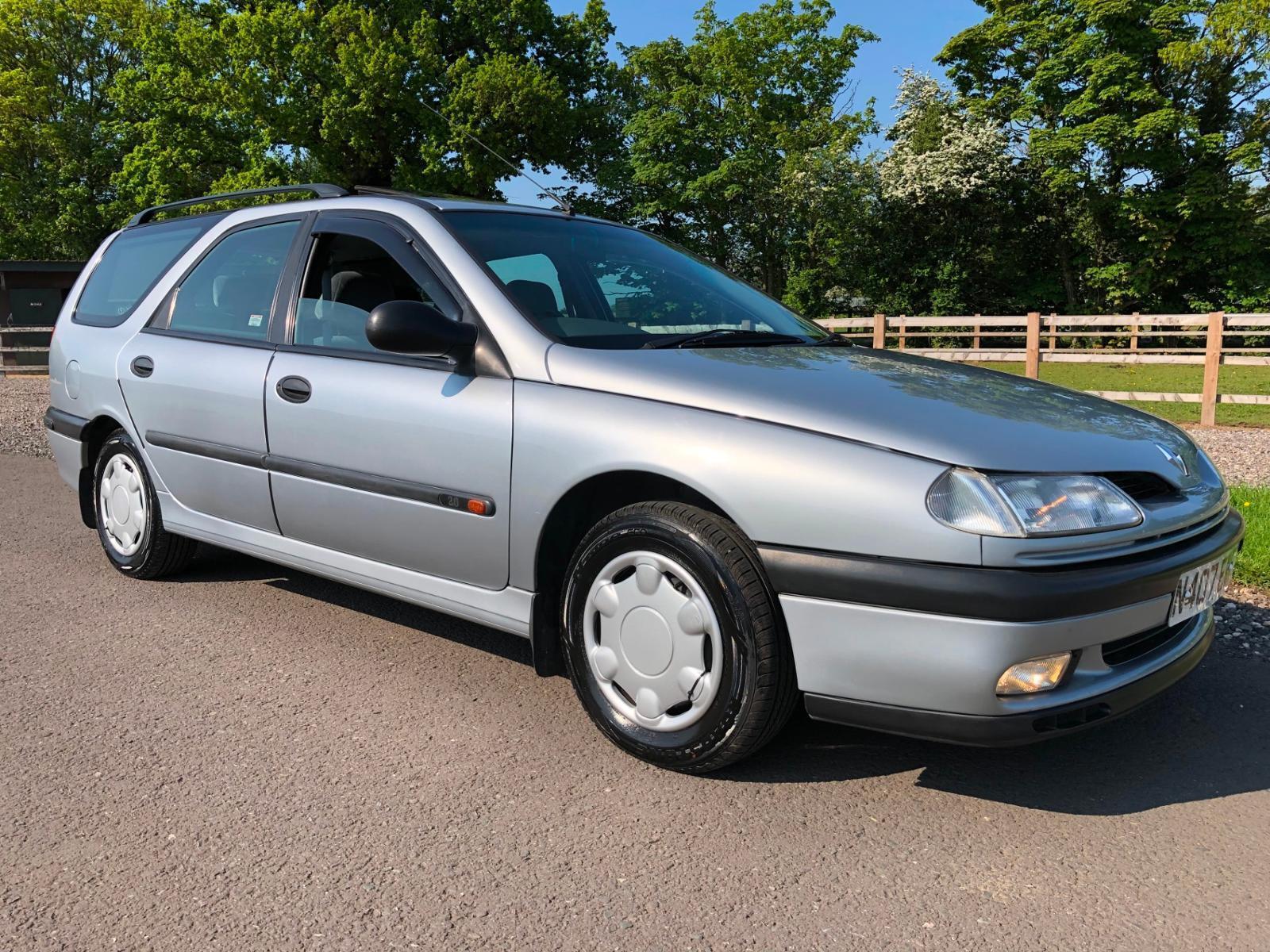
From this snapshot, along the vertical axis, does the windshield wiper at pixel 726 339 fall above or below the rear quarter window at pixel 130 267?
below

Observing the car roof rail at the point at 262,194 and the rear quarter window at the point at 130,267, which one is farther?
the rear quarter window at the point at 130,267

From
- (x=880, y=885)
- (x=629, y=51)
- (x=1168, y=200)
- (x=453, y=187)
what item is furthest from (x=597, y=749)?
(x=629, y=51)

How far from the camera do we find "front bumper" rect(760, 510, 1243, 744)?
226 centimetres

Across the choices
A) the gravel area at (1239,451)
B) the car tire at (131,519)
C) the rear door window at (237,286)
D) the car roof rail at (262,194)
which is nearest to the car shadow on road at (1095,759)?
the rear door window at (237,286)

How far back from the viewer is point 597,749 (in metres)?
2.90

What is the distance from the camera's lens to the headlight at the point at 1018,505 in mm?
2271

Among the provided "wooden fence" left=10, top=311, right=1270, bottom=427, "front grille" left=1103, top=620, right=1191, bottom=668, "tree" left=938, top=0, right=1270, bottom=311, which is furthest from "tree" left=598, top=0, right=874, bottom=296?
"front grille" left=1103, top=620, right=1191, bottom=668

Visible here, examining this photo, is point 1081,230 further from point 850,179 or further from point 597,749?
point 597,749

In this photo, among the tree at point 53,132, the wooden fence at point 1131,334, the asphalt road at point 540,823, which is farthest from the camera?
the tree at point 53,132

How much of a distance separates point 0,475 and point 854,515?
7.64 metres

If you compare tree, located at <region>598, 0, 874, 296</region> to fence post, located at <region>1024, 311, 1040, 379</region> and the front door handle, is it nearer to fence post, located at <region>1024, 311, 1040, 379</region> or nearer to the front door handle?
fence post, located at <region>1024, 311, 1040, 379</region>

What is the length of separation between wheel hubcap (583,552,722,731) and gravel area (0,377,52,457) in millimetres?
6774

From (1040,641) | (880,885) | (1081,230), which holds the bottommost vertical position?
(880,885)

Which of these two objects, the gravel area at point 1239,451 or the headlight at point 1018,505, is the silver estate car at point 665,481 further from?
the gravel area at point 1239,451
